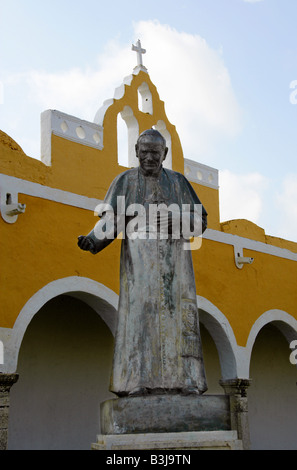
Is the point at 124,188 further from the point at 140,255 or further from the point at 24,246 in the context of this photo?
the point at 24,246

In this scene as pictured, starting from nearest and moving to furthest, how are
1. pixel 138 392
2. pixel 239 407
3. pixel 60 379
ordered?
pixel 138 392 < pixel 239 407 < pixel 60 379

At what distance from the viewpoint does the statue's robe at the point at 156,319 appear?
9.00 ft

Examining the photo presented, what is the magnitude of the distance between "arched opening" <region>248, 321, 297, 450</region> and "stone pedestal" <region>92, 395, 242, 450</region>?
8.46m

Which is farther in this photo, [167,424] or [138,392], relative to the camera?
[138,392]

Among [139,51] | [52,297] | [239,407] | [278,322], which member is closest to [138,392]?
[52,297]

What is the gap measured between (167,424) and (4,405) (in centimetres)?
406

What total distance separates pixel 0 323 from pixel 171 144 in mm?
4859

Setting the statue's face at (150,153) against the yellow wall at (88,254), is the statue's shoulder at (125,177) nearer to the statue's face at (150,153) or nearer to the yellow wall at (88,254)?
the statue's face at (150,153)

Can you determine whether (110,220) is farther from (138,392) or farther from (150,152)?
(138,392)

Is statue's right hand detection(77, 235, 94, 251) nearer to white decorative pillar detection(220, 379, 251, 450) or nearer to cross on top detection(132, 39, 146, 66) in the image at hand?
white decorative pillar detection(220, 379, 251, 450)

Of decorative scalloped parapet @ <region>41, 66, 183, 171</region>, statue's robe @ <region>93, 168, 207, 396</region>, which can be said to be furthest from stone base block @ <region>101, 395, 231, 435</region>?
decorative scalloped parapet @ <region>41, 66, 183, 171</region>

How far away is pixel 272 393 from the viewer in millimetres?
11352

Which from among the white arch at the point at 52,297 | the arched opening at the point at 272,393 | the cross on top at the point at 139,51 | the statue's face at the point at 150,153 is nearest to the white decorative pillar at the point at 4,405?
the white arch at the point at 52,297

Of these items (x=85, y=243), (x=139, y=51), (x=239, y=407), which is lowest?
(x=239, y=407)
